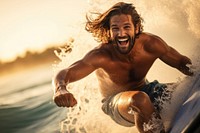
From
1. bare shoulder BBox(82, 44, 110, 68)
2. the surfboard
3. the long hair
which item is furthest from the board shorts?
the long hair

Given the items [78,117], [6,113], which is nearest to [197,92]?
[78,117]

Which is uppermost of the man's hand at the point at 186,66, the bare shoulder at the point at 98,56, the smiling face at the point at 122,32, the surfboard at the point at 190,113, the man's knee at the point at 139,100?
the smiling face at the point at 122,32

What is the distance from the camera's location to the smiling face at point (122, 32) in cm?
292

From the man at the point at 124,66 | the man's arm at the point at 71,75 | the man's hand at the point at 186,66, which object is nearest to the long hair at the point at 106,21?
the man at the point at 124,66

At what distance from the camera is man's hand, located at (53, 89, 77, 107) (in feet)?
9.34

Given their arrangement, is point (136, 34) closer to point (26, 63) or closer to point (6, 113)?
point (26, 63)

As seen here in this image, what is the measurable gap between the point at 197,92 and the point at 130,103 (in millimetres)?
413

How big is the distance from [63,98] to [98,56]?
0.34 meters

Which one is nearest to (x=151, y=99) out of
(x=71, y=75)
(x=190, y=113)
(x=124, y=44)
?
(x=190, y=113)

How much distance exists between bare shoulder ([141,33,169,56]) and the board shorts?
0.19 metres

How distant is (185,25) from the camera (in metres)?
3.02

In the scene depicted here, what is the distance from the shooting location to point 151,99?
297 cm

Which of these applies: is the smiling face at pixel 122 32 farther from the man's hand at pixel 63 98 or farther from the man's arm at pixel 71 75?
the man's hand at pixel 63 98

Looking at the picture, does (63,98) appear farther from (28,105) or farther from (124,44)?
(124,44)
